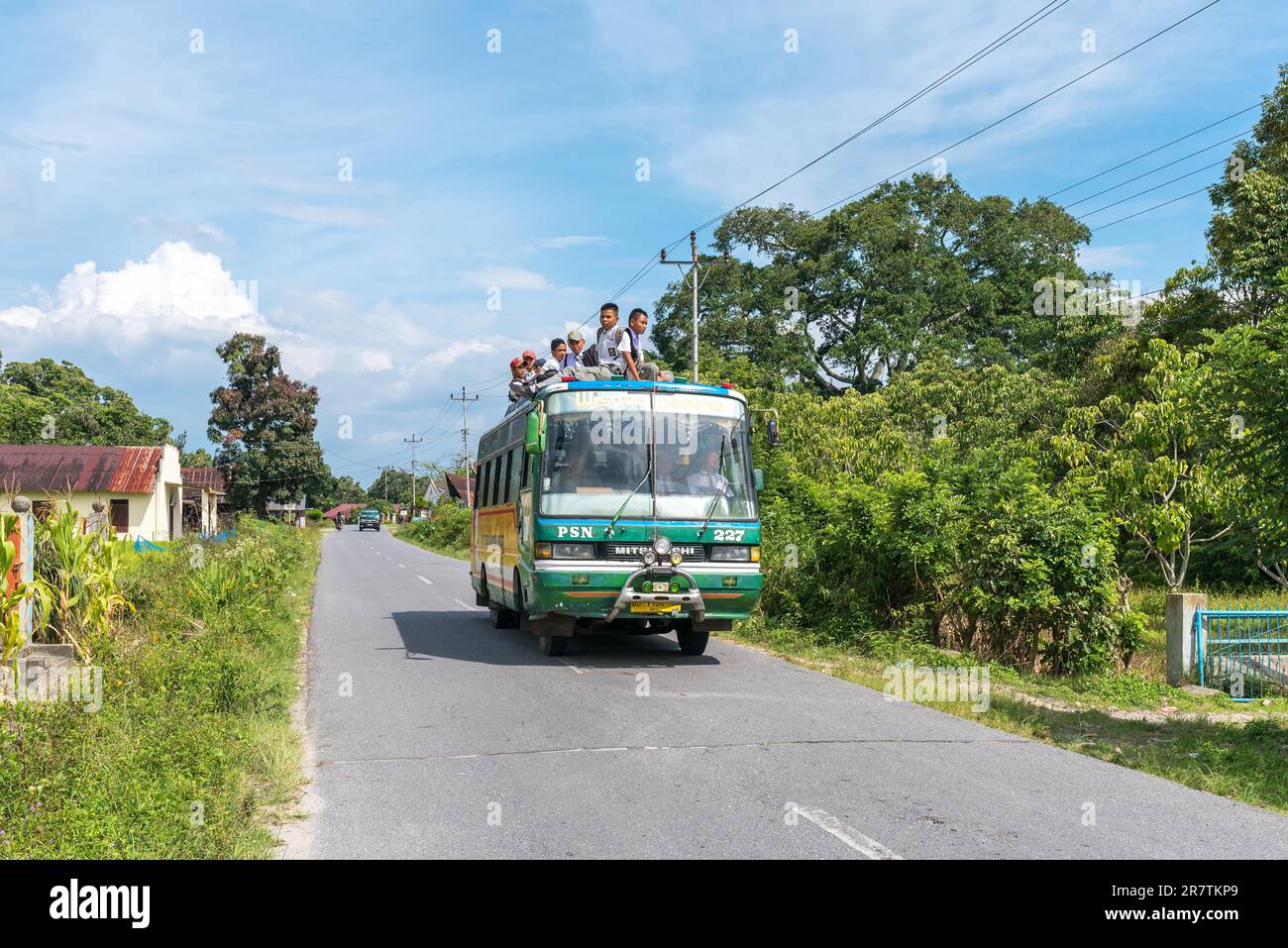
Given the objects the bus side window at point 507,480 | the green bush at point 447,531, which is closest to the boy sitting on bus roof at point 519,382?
the bus side window at point 507,480

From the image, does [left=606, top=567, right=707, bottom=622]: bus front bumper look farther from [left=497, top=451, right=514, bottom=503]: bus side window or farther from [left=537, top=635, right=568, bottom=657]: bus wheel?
[left=497, top=451, right=514, bottom=503]: bus side window

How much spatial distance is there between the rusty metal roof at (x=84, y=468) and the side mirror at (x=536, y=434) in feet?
98.1

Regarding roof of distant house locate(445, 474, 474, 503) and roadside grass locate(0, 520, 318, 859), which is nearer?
roadside grass locate(0, 520, 318, 859)

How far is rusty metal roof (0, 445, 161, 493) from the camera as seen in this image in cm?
3703

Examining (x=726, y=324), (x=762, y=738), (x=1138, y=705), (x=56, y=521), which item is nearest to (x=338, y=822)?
(x=762, y=738)

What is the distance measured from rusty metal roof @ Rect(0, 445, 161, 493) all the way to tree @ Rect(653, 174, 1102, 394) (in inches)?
→ 832

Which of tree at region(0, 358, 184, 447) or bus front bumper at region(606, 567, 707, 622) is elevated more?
tree at region(0, 358, 184, 447)

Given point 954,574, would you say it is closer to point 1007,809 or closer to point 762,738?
point 762,738

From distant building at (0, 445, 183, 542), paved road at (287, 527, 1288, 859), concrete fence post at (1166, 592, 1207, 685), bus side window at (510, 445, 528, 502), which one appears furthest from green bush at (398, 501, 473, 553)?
paved road at (287, 527, 1288, 859)

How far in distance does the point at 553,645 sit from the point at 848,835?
775 centimetres

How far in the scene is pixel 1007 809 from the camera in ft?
20.8

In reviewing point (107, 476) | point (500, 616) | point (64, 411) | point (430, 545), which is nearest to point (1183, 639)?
point (500, 616)

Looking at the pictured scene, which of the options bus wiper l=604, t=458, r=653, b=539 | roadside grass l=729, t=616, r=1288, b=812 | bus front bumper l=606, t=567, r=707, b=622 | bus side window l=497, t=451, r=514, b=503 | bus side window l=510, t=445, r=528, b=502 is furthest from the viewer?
bus side window l=497, t=451, r=514, b=503

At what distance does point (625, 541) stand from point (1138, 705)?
19.0 feet
